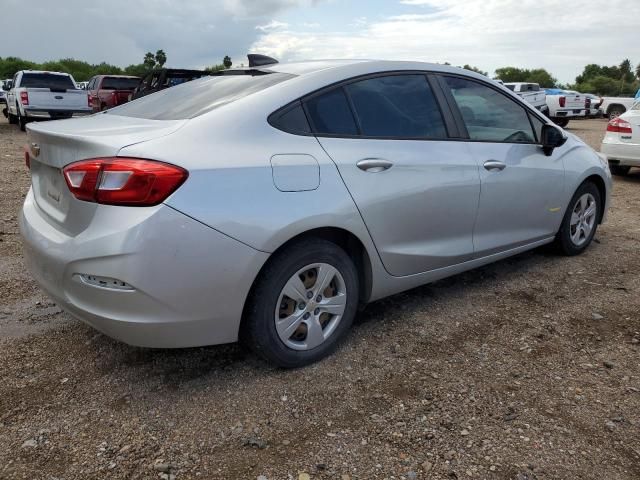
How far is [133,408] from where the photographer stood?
257 cm

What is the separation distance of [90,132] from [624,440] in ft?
9.08

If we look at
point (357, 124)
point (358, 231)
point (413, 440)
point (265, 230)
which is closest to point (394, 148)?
point (357, 124)

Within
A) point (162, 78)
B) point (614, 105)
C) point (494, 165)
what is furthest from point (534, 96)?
point (494, 165)

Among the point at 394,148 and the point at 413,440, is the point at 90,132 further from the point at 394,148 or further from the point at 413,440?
the point at 413,440

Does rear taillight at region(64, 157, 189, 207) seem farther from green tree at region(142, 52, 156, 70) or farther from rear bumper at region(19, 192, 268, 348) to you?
green tree at region(142, 52, 156, 70)

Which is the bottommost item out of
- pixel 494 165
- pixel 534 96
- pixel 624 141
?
pixel 494 165

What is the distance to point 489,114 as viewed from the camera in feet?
12.7

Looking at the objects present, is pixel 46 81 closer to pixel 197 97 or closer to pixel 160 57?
pixel 197 97

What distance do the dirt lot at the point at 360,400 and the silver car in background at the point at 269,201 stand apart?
303 millimetres

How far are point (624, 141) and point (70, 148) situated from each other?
8403mm

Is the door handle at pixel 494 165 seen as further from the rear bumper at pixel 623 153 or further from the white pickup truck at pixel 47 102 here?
the white pickup truck at pixel 47 102

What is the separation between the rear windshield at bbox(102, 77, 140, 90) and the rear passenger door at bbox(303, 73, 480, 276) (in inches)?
616

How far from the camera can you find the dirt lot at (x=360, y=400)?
2.23 m

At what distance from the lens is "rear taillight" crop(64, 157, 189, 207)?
2305mm
